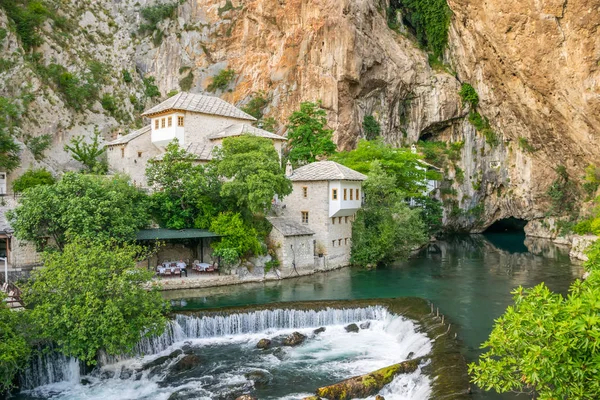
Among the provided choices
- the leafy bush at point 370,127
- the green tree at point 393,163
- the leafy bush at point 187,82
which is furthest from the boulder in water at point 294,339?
the leafy bush at point 187,82

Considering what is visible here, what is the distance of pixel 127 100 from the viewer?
57.5 m

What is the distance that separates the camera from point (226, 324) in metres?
20.8

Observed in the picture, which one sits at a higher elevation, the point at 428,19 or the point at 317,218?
the point at 428,19

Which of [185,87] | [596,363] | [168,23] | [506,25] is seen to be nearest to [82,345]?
[596,363]

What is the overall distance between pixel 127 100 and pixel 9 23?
45.7ft

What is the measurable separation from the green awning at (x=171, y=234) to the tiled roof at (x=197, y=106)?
457 inches

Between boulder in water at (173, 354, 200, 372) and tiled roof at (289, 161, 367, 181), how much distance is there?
54.9 ft

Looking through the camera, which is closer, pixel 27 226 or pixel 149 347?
pixel 149 347

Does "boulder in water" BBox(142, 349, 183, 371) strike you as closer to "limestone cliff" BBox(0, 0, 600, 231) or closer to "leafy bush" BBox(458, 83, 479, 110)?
"limestone cliff" BBox(0, 0, 600, 231)

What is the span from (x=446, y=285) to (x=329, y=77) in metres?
32.7

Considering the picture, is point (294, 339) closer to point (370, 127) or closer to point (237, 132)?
point (237, 132)

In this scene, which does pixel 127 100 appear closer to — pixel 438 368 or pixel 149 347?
pixel 149 347

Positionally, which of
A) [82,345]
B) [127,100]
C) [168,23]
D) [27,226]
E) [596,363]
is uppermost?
[168,23]

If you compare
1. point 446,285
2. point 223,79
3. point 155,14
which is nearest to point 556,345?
point 446,285
